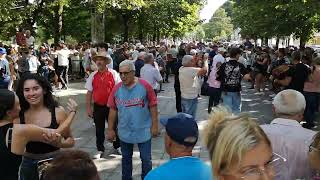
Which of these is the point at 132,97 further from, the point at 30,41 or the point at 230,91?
the point at 30,41

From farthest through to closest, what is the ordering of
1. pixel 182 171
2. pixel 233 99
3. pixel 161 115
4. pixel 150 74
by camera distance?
pixel 161 115 → pixel 150 74 → pixel 233 99 → pixel 182 171

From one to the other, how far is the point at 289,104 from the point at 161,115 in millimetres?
7955

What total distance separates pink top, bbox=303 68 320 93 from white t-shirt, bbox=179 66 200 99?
252cm

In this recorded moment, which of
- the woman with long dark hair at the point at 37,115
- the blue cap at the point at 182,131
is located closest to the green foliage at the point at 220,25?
the woman with long dark hair at the point at 37,115

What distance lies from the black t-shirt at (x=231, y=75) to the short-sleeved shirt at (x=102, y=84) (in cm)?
235

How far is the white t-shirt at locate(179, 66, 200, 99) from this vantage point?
8867 mm

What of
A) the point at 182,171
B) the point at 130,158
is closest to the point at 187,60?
the point at 130,158

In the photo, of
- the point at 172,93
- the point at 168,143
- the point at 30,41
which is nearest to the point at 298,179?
the point at 168,143

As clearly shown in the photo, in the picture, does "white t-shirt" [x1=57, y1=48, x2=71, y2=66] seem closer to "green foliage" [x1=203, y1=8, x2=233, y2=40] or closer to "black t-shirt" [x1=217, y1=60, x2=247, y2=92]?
"black t-shirt" [x1=217, y1=60, x2=247, y2=92]

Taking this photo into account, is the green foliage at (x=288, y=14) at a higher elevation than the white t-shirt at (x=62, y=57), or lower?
higher

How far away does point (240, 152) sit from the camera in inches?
81.9

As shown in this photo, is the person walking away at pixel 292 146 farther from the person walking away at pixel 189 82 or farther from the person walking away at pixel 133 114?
the person walking away at pixel 189 82

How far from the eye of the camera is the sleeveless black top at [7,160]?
340 cm

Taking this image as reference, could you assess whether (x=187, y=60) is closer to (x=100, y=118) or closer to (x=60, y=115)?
(x=100, y=118)
